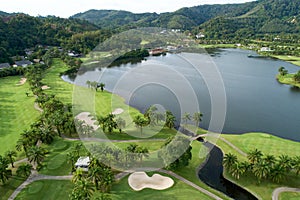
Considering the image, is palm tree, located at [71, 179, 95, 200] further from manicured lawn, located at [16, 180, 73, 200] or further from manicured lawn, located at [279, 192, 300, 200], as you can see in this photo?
manicured lawn, located at [279, 192, 300, 200]

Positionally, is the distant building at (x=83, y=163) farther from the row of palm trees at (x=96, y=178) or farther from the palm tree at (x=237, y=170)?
the palm tree at (x=237, y=170)

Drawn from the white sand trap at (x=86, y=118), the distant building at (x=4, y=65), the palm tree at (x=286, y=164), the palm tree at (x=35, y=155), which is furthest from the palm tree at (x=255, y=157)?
the distant building at (x=4, y=65)

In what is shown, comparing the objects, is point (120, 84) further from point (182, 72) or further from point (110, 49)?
point (110, 49)

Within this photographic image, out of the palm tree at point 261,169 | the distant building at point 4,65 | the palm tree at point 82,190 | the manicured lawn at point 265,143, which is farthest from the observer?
the distant building at point 4,65

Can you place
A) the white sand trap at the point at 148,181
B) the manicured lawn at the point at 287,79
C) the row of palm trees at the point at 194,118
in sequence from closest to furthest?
the white sand trap at the point at 148,181
the row of palm trees at the point at 194,118
the manicured lawn at the point at 287,79

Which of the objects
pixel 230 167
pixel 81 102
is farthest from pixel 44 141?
pixel 230 167

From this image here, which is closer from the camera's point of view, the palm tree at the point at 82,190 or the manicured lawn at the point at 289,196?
the palm tree at the point at 82,190
